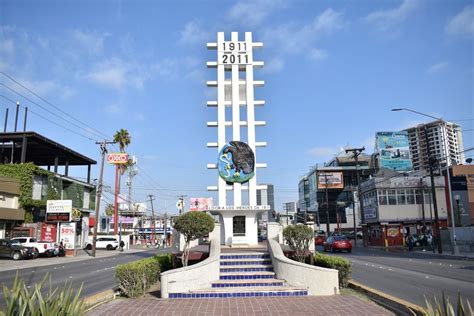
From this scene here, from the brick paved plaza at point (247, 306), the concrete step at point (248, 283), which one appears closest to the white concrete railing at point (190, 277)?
the concrete step at point (248, 283)

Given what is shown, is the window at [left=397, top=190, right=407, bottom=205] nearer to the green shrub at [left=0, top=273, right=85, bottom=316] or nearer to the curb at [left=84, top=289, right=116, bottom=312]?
the curb at [left=84, top=289, right=116, bottom=312]

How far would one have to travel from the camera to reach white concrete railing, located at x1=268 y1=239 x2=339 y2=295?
11.9 m

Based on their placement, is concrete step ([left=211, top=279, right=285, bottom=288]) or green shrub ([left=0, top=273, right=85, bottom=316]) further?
concrete step ([left=211, top=279, right=285, bottom=288])

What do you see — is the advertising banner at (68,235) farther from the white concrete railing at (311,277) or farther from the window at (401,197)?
the window at (401,197)

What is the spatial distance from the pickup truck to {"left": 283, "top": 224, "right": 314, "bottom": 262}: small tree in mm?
29258

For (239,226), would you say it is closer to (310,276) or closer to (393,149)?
(310,276)

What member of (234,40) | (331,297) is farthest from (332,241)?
(331,297)

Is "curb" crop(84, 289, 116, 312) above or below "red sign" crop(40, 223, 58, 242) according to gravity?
A: below

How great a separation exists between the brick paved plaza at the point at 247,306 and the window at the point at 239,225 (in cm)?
961

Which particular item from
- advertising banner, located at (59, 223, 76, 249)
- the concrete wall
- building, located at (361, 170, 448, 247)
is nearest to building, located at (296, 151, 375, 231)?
building, located at (361, 170, 448, 247)

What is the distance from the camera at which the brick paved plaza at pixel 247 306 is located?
9.47m

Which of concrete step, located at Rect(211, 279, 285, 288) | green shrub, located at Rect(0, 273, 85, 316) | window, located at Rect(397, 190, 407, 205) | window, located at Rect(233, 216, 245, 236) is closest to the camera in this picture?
green shrub, located at Rect(0, 273, 85, 316)

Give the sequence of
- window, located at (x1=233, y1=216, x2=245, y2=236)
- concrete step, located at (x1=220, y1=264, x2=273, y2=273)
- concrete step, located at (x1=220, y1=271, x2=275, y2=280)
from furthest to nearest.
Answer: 1. window, located at (x1=233, y1=216, x2=245, y2=236)
2. concrete step, located at (x1=220, y1=264, x2=273, y2=273)
3. concrete step, located at (x1=220, y1=271, x2=275, y2=280)

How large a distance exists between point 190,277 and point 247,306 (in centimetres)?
265
